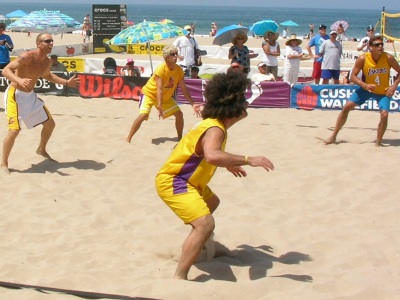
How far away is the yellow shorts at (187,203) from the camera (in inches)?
169

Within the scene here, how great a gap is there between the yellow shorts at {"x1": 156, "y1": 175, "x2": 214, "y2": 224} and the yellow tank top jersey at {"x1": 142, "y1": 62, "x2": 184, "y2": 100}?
4351 millimetres

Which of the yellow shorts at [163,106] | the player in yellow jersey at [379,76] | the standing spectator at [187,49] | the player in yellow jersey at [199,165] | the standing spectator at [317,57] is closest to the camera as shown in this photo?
the player in yellow jersey at [199,165]

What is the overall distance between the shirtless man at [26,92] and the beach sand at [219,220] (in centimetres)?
48

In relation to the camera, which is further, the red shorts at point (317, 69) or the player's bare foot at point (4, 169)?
the red shorts at point (317, 69)

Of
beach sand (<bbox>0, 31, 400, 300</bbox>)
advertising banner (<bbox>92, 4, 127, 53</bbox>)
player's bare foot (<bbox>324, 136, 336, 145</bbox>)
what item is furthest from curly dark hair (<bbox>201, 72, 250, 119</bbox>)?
advertising banner (<bbox>92, 4, 127, 53</bbox>)

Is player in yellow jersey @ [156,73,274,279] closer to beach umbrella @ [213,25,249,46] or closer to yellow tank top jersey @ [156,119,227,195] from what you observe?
yellow tank top jersey @ [156,119,227,195]

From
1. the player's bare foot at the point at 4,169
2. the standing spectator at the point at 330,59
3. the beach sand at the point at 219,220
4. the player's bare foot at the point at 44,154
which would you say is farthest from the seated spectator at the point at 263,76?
the player's bare foot at the point at 4,169

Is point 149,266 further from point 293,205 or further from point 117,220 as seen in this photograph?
point 293,205

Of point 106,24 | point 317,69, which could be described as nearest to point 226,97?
point 317,69

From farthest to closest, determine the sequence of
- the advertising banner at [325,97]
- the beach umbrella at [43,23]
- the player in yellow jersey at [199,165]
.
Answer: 1. the beach umbrella at [43,23]
2. the advertising banner at [325,97]
3. the player in yellow jersey at [199,165]

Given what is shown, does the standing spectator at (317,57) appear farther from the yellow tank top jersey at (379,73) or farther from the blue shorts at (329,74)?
the yellow tank top jersey at (379,73)

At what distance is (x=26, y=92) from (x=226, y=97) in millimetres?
3650

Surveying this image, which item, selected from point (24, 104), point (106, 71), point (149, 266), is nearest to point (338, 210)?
point (149, 266)

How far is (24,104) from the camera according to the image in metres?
7.32
